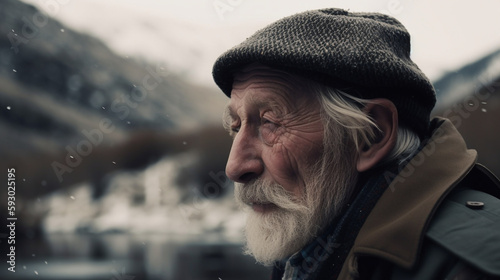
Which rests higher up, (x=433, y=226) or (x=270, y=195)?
(x=433, y=226)

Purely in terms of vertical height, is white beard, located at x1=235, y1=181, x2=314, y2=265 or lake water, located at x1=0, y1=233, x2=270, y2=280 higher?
white beard, located at x1=235, y1=181, x2=314, y2=265

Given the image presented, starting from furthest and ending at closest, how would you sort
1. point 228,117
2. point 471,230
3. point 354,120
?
point 228,117 → point 354,120 → point 471,230

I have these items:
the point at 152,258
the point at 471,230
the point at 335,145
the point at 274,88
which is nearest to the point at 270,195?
the point at 335,145

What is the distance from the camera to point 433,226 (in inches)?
49.5

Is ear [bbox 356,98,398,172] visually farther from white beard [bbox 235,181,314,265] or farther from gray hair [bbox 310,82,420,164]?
white beard [bbox 235,181,314,265]

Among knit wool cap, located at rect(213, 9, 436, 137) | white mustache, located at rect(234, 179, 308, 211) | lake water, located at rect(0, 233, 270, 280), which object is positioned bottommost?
lake water, located at rect(0, 233, 270, 280)

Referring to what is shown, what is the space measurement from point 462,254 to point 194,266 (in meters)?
11.5

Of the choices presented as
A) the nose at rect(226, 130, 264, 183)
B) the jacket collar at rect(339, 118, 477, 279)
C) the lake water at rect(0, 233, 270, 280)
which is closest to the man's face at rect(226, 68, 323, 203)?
the nose at rect(226, 130, 264, 183)

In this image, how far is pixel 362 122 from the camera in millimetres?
1591

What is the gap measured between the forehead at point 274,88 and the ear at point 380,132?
0.25m

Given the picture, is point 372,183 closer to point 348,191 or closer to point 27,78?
point 348,191

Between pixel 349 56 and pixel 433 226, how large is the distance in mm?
629

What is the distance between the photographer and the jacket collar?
1236mm

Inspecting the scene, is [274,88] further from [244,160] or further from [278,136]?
[244,160]
